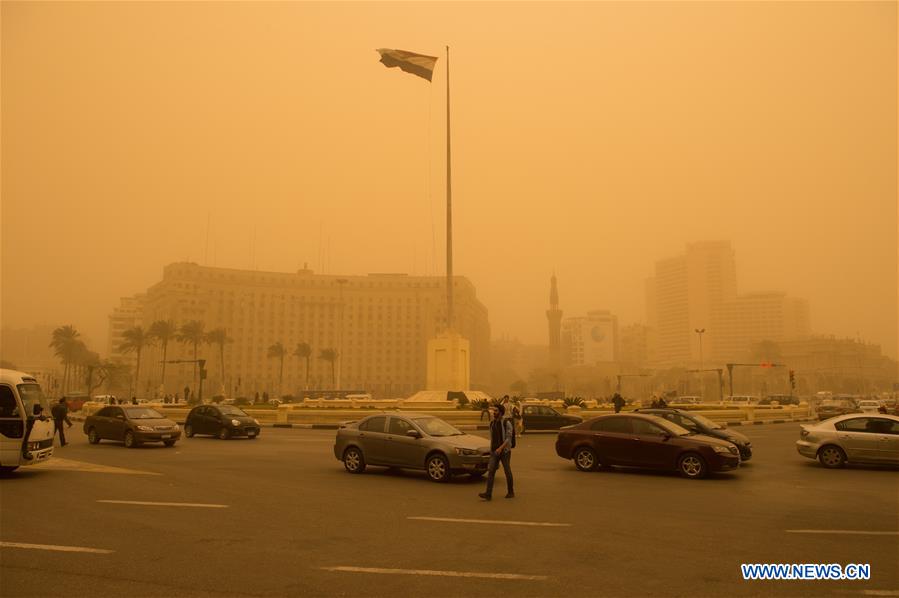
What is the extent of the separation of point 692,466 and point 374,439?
24.1 feet

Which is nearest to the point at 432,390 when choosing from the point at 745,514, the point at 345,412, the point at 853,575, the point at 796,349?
the point at 345,412

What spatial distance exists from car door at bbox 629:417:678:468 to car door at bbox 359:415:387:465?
5.92m

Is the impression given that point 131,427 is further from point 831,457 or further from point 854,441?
point 854,441

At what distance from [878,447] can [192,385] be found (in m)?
148

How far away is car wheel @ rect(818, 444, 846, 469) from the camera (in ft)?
57.5

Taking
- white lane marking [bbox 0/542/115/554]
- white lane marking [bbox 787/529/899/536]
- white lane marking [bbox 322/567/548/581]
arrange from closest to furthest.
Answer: white lane marking [bbox 322/567/548/581], white lane marking [bbox 0/542/115/554], white lane marking [bbox 787/529/899/536]

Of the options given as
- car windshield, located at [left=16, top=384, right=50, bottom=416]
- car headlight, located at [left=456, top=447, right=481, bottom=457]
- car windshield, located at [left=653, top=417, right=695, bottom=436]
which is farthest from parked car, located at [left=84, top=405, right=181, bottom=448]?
car windshield, located at [left=653, top=417, right=695, bottom=436]

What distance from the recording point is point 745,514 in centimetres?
1089

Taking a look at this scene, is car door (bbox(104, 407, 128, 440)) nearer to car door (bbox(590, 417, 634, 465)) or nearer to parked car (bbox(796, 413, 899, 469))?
car door (bbox(590, 417, 634, 465))

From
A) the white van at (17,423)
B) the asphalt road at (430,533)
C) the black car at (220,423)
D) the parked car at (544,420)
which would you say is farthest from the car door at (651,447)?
the black car at (220,423)

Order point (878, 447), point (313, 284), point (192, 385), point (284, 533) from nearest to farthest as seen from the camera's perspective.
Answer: point (284, 533), point (878, 447), point (192, 385), point (313, 284)

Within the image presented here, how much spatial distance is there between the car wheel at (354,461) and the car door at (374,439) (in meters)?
0.18

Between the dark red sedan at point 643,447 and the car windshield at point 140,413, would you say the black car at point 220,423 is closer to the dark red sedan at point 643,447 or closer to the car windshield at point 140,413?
the car windshield at point 140,413

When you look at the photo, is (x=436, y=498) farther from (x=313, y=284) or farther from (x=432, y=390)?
(x=313, y=284)
